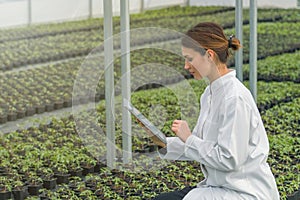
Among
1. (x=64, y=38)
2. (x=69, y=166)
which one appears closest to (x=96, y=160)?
(x=69, y=166)

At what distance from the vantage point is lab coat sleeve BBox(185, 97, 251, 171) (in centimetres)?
389

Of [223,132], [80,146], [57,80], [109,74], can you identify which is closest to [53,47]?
[57,80]

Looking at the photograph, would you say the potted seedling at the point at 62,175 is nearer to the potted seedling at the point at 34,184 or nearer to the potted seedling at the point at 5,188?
the potted seedling at the point at 34,184

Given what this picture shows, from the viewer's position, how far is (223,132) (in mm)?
3906

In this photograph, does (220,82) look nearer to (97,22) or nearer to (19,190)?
(19,190)

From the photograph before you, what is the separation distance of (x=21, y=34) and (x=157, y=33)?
3050mm

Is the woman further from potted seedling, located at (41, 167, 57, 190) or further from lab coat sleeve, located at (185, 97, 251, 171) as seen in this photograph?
potted seedling, located at (41, 167, 57, 190)

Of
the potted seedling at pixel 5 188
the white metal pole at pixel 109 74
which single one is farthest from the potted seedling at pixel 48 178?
the white metal pole at pixel 109 74

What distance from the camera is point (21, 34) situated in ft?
54.2

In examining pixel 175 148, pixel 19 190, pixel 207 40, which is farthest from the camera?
pixel 19 190

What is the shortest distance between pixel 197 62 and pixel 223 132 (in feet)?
1.39

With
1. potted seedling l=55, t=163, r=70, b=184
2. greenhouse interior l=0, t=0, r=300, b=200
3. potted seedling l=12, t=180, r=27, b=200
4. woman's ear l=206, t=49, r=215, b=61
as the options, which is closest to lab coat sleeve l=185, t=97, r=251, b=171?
woman's ear l=206, t=49, r=215, b=61

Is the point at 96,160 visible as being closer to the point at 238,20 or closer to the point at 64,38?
the point at 238,20

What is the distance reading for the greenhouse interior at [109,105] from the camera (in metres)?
6.57
